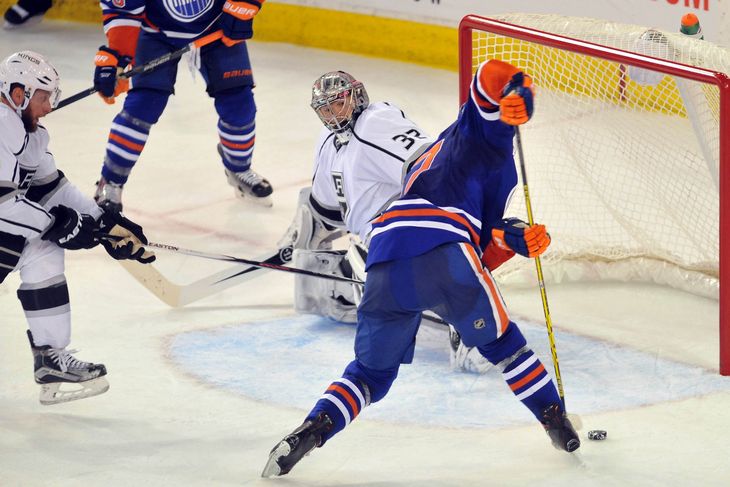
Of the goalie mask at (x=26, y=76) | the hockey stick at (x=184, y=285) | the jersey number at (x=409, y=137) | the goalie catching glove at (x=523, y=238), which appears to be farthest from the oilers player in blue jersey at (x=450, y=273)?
the hockey stick at (x=184, y=285)

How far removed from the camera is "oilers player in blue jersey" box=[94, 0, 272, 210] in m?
5.16

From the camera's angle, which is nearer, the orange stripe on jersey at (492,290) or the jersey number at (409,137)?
the orange stripe on jersey at (492,290)

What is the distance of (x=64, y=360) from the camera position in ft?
12.7

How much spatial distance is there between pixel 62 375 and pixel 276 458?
32.0 inches

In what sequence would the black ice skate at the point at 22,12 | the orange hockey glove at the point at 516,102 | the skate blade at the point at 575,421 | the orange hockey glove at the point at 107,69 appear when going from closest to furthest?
the orange hockey glove at the point at 516,102, the skate blade at the point at 575,421, the orange hockey glove at the point at 107,69, the black ice skate at the point at 22,12

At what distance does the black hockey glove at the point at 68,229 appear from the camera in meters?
3.74

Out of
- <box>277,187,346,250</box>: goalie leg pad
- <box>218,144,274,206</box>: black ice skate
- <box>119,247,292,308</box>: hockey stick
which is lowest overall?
<box>218,144,274,206</box>: black ice skate

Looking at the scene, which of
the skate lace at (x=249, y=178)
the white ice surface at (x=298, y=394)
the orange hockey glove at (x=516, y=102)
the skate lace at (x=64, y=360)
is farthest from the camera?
the skate lace at (x=249, y=178)

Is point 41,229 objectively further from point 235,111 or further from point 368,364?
point 235,111

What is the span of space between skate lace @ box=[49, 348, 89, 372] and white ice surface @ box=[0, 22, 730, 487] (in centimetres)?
13

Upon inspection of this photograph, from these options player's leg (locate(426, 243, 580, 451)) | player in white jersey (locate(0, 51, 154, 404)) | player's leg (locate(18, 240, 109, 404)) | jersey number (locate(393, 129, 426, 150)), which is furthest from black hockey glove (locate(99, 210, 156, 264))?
player's leg (locate(426, 243, 580, 451))

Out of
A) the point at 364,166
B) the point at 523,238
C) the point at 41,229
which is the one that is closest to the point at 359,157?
the point at 364,166

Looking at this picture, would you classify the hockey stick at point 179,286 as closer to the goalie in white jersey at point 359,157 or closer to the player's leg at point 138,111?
the goalie in white jersey at point 359,157

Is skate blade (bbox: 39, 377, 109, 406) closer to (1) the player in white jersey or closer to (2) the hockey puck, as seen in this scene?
(1) the player in white jersey
